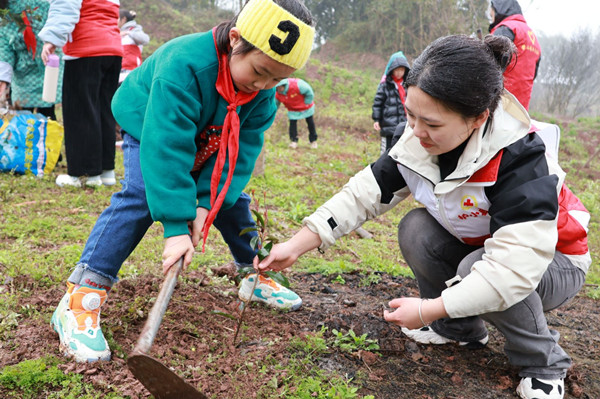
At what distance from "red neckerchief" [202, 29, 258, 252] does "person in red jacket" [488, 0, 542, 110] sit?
3.38m

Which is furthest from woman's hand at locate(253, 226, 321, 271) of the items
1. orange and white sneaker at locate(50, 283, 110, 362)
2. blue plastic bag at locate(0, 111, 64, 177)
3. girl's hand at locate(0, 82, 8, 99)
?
girl's hand at locate(0, 82, 8, 99)

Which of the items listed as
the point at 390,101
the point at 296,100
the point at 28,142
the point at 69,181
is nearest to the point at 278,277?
the point at 69,181

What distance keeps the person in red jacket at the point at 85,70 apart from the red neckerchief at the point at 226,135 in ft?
8.35

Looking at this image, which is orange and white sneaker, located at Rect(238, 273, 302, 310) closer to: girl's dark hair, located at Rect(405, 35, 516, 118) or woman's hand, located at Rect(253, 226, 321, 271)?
woman's hand, located at Rect(253, 226, 321, 271)

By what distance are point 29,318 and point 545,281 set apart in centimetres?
226

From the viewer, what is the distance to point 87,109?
4242 mm

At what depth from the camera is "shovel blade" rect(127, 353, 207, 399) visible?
1.51m

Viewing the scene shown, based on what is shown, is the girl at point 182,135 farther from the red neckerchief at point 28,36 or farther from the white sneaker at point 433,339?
the red neckerchief at point 28,36

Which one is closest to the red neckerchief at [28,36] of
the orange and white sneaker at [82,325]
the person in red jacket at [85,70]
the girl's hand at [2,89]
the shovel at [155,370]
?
the girl's hand at [2,89]

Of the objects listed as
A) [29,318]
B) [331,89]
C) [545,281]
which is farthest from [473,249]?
[331,89]

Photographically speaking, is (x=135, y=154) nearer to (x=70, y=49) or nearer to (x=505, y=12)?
(x=70, y=49)

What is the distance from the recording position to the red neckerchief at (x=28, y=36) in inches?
175

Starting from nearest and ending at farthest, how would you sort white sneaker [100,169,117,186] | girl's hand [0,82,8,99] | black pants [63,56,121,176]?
1. black pants [63,56,121,176]
2. girl's hand [0,82,8,99]
3. white sneaker [100,169,117,186]

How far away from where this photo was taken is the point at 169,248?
6.15 ft
